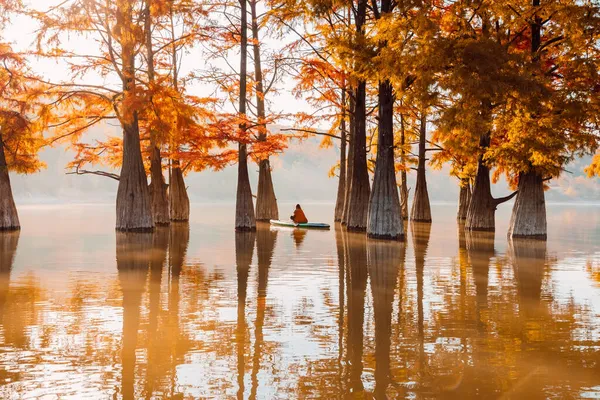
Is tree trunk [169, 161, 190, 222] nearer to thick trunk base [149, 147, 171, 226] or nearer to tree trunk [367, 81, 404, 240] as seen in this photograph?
thick trunk base [149, 147, 171, 226]

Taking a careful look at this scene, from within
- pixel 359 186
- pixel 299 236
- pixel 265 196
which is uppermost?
pixel 359 186

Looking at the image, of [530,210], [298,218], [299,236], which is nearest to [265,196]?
[298,218]

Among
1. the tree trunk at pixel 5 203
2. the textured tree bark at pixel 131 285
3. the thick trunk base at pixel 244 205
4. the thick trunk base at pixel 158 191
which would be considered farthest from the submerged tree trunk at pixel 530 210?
the tree trunk at pixel 5 203

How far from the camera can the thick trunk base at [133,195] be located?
2486 cm

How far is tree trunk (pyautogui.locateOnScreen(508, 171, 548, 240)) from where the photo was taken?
24703 millimetres

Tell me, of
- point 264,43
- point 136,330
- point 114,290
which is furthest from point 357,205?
point 136,330

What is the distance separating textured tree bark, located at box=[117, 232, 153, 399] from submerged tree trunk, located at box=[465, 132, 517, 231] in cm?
1349

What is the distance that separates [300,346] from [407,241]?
16.4 metres

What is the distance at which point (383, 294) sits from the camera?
1157 cm

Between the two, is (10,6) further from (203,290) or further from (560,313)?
(560,313)

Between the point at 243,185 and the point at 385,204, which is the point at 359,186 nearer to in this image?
the point at 385,204

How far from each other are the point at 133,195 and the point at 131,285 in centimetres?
1300

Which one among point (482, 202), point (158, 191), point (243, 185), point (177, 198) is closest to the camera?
point (243, 185)

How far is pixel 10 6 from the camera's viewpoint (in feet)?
79.4
